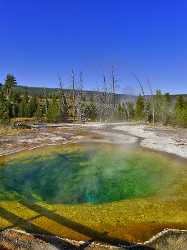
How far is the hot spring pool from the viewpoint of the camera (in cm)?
2392

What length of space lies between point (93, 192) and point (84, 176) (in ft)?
21.1

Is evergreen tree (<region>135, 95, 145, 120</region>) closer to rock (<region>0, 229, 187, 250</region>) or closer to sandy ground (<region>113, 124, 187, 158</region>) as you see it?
sandy ground (<region>113, 124, 187, 158</region>)

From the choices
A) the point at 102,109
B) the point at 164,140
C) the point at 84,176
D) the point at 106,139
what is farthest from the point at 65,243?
the point at 102,109

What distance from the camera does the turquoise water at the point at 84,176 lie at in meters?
32.6

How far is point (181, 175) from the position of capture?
3688cm

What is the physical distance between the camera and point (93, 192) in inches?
1335

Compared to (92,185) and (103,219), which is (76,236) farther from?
(92,185)

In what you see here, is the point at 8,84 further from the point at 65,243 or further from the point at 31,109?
the point at 65,243

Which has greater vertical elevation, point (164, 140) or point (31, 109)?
point (31, 109)

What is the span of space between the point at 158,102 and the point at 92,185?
80.9m

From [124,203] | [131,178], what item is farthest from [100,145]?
[124,203]

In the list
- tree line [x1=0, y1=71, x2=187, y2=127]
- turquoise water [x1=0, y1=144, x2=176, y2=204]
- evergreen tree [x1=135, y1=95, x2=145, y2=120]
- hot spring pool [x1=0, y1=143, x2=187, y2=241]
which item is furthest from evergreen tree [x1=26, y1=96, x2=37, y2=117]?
turquoise water [x1=0, y1=144, x2=176, y2=204]

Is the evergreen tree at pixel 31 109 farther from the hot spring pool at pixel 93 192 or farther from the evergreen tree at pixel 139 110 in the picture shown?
the hot spring pool at pixel 93 192

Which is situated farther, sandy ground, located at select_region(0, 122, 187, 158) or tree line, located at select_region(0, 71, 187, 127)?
tree line, located at select_region(0, 71, 187, 127)
